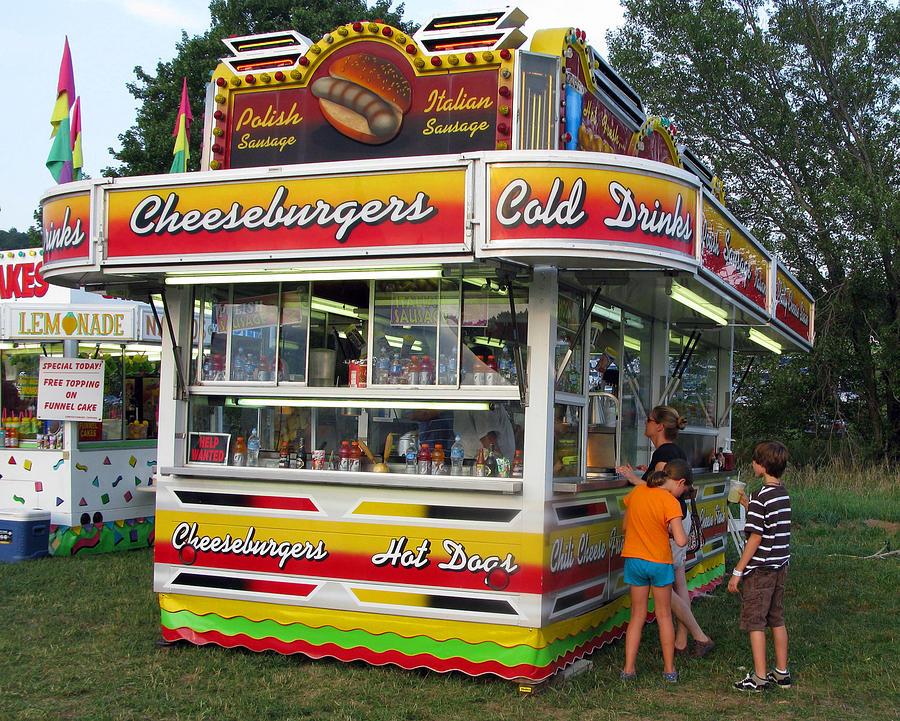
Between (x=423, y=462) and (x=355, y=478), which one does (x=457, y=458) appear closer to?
(x=423, y=462)

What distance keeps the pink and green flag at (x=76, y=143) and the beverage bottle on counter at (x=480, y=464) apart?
4.03 m

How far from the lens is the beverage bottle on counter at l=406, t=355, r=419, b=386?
6211 mm

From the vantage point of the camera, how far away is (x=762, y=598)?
5.69 metres

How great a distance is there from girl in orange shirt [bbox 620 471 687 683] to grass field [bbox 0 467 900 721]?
0.23 metres

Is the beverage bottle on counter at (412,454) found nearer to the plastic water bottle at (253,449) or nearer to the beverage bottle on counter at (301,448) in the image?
the beverage bottle on counter at (301,448)

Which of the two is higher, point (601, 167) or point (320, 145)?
point (320, 145)

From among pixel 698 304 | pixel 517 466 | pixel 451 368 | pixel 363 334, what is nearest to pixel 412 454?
pixel 451 368

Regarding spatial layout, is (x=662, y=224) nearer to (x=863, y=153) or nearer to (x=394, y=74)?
(x=394, y=74)

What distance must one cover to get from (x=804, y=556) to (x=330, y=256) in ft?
27.5

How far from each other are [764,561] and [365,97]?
4228mm

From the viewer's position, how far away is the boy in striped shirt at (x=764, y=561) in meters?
5.69

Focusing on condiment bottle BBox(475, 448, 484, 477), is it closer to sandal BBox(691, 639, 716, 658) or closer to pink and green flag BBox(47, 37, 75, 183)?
sandal BBox(691, 639, 716, 658)

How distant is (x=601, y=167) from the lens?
17.2ft

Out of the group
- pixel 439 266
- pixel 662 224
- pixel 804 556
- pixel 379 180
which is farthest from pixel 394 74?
pixel 804 556
